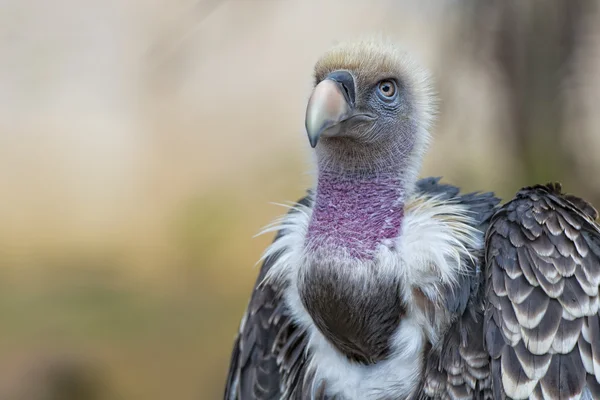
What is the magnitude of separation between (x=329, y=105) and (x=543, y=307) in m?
0.91

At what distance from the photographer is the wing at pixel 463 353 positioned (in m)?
2.58

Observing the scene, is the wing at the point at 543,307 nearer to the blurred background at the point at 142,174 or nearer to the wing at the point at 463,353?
the wing at the point at 463,353

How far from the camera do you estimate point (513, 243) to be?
8.64 ft

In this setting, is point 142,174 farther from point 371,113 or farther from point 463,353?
point 463,353

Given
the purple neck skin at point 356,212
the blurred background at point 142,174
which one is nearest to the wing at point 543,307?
the purple neck skin at point 356,212

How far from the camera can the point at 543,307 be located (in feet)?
8.38

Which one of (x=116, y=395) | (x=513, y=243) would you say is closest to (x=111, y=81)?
(x=116, y=395)

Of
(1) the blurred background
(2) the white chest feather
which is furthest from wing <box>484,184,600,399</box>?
(1) the blurred background

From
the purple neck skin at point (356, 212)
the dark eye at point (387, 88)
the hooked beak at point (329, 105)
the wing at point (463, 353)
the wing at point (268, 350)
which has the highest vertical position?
the dark eye at point (387, 88)

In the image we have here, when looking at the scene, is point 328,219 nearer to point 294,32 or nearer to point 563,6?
point 563,6

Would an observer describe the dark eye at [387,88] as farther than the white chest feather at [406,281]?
Yes

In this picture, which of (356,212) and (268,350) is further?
(268,350)

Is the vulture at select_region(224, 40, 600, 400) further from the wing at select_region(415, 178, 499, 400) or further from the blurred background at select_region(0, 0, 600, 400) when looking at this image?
the blurred background at select_region(0, 0, 600, 400)

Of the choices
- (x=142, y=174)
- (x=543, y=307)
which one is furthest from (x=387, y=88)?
(x=142, y=174)
